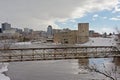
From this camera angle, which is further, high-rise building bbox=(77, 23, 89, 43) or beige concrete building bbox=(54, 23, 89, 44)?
beige concrete building bbox=(54, 23, 89, 44)

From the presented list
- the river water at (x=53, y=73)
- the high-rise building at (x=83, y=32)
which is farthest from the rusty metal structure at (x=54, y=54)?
the high-rise building at (x=83, y=32)

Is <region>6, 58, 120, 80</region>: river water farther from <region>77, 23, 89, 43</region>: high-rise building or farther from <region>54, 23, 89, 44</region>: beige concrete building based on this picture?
<region>77, 23, 89, 43</region>: high-rise building

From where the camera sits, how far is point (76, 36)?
140 meters

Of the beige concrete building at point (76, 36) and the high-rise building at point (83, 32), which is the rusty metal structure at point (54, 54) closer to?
the beige concrete building at point (76, 36)

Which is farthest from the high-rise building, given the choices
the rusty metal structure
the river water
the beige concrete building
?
the river water

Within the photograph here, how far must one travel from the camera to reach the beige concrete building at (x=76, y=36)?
134625 millimetres

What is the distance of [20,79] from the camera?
31.0 meters

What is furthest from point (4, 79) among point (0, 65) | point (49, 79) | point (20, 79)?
point (0, 65)

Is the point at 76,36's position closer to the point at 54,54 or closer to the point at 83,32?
the point at 83,32

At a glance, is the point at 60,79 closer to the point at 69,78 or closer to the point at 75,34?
the point at 69,78

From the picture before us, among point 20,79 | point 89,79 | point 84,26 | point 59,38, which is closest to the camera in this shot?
point 89,79

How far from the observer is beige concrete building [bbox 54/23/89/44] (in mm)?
134625

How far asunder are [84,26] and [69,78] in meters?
106

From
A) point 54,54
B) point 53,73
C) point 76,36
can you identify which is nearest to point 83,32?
point 76,36
